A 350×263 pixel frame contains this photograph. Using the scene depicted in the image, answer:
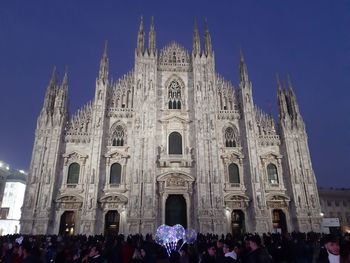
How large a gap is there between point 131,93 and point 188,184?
A: 12940mm

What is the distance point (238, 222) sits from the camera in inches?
1126

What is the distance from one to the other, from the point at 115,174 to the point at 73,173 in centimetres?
449

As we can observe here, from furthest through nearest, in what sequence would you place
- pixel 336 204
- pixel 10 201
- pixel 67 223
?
pixel 10 201, pixel 336 204, pixel 67 223

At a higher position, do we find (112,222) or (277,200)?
(277,200)

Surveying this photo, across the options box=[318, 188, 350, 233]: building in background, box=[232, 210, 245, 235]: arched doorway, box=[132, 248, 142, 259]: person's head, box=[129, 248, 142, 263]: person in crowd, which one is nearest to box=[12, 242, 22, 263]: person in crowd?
box=[129, 248, 142, 263]: person in crowd

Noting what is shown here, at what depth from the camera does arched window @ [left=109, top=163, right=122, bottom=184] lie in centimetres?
2886

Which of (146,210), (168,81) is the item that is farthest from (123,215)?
(168,81)

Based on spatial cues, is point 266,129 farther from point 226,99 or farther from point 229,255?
point 229,255

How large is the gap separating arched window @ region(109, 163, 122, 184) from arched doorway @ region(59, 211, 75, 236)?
5195 mm

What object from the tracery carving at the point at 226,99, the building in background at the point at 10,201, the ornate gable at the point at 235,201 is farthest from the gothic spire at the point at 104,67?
the building in background at the point at 10,201

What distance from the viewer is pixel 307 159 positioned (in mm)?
29734

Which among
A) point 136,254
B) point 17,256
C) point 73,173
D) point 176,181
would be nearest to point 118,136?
point 73,173

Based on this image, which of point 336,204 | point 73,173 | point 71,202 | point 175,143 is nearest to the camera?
point 71,202

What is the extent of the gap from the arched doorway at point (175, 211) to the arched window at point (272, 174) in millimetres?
10130
